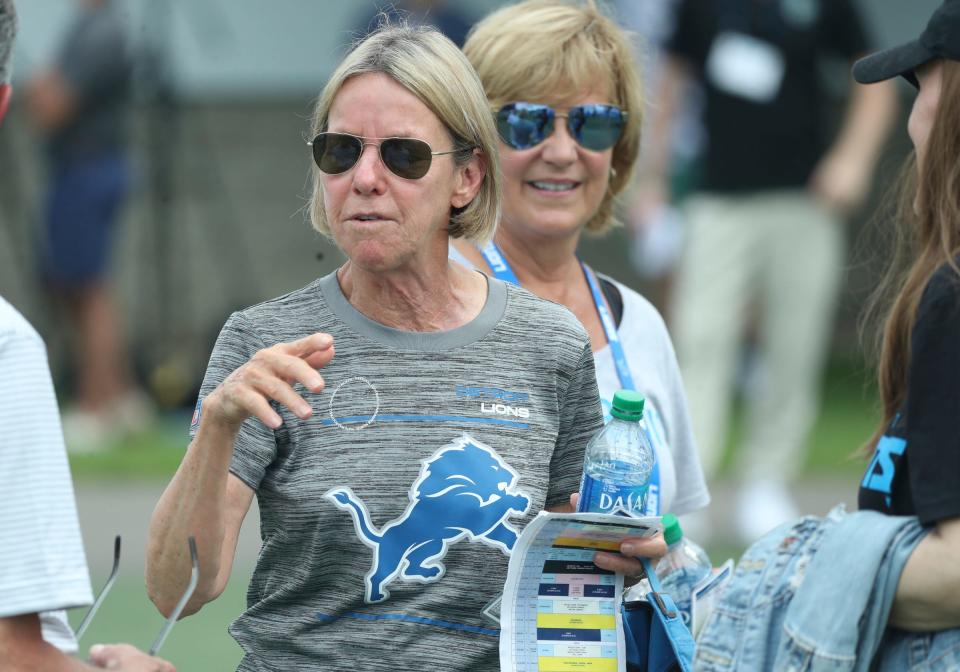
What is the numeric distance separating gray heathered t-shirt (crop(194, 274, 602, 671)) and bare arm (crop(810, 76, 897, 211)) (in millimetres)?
5207

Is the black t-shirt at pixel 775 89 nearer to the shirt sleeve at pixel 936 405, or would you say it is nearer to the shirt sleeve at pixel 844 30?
the shirt sleeve at pixel 844 30

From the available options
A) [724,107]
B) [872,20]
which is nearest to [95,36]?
[724,107]

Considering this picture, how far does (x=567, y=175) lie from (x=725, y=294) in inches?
164

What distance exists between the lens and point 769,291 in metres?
8.24

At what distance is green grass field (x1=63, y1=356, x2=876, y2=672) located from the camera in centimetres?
622

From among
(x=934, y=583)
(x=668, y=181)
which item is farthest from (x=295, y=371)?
(x=668, y=181)

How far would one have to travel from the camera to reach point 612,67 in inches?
159

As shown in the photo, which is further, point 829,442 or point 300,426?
point 829,442

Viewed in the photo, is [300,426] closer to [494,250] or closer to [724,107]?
[494,250]

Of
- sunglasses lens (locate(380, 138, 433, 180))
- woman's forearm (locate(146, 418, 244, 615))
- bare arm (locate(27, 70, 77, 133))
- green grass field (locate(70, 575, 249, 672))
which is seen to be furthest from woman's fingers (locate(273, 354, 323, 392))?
bare arm (locate(27, 70, 77, 133))

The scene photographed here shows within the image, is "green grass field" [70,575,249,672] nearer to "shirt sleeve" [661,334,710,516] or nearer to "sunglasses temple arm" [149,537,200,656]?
"shirt sleeve" [661,334,710,516]

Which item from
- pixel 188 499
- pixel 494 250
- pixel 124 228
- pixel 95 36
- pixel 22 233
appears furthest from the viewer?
pixel 124 228

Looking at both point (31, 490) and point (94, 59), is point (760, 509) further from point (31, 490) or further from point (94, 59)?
point (31, 490)

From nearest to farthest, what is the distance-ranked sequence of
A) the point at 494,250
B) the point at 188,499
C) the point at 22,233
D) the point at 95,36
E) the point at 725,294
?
the point at 188,499
the point at 494,250
the point at 725,294
the point at 95,36
the point at 22,233
